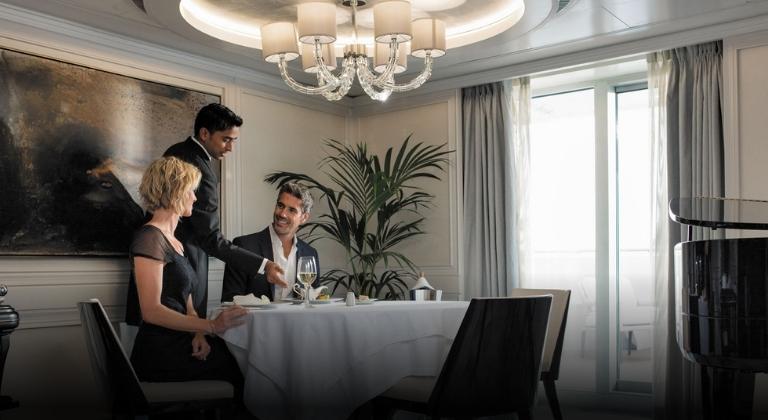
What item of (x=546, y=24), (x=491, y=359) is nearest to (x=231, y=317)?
(x=491, y=359)

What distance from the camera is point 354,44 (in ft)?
12.5

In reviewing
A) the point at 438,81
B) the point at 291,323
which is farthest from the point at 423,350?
the point at 438,81

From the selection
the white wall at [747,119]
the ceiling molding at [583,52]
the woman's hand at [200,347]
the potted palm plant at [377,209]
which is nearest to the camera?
the woman's hand at [200,347]

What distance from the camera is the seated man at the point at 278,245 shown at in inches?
168

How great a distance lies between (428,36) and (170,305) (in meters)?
1.75

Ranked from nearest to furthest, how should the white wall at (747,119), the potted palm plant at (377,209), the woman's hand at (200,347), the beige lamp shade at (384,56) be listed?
the woman's hand at (200,347) → the beige lamp shade at (384,56) → the white wall at (747,119) → the potted palm plant at (377,209)

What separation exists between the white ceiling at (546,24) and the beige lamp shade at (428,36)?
0.69m

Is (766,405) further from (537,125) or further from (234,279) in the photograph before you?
(234,279)

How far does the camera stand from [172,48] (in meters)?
5.01

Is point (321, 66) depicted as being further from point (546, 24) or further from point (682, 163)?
point (682, 163)

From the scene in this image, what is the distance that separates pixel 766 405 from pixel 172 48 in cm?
429

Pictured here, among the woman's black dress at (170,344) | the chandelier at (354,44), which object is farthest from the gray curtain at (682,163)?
the woman's black dress at (170,344)

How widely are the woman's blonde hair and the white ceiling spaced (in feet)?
4.16

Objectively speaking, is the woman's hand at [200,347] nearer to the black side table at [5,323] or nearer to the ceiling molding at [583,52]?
the black side table at [5,323]
